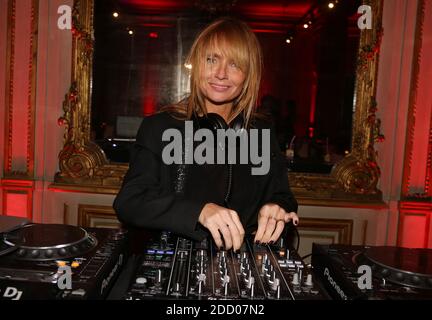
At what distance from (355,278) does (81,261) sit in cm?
60

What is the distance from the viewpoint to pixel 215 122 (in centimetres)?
137

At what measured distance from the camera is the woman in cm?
124

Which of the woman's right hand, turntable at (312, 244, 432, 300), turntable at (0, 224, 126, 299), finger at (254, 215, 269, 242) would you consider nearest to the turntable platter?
turntable at (0, 224, 126, 299)

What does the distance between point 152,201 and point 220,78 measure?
53 cm

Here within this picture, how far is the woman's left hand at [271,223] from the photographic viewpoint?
118 centimetres

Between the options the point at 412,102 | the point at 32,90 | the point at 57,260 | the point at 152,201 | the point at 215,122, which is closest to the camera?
the point at 57,260

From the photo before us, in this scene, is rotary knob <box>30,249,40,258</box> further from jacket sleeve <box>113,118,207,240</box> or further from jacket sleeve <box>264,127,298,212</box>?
jacket sleeve <box>264,127,298,212</box>

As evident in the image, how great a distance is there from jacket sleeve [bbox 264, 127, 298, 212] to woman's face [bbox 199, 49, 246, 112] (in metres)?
0.29

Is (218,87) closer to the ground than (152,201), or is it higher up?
higher up

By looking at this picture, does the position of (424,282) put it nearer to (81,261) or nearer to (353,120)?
(81,261)

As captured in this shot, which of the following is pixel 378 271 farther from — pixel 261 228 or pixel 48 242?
pixel 48 242

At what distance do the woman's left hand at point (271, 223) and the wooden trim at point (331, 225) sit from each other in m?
2.01

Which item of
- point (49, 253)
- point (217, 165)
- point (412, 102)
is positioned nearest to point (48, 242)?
point (49, 253)

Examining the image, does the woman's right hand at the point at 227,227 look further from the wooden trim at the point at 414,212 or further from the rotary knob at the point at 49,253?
the wooden trim at the point at 414,212
